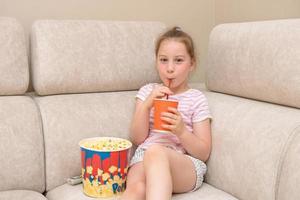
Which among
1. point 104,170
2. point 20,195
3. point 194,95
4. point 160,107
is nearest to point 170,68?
point 194,95

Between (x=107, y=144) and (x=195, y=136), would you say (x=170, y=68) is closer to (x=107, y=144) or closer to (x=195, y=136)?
(x=195, y=136)

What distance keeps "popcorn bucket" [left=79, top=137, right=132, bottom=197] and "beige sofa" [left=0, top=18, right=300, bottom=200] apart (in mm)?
67

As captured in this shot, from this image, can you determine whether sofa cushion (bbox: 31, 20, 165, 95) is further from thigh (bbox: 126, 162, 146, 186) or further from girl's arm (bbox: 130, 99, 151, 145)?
thigh (bbox: 126, 162, 146, 186)

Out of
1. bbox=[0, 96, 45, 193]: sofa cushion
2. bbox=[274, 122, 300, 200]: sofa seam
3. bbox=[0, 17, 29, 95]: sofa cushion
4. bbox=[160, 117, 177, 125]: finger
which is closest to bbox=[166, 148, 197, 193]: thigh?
bbox=[160, 117, 177, 125]: finger

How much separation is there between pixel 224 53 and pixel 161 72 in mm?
286

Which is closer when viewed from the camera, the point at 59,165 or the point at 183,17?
the point at 59,165

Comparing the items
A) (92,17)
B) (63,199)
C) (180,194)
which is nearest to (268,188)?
(180,194)

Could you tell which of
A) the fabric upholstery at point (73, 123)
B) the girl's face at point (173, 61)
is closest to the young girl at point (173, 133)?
the girl's face at point (173, 61)

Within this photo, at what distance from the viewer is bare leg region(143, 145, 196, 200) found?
131cm

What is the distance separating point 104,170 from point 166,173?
24cm

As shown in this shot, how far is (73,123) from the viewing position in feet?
5.57

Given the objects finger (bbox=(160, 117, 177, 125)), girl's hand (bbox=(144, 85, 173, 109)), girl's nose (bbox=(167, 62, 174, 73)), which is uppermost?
girl's nose (bbox=(167, 62, 174, 73))

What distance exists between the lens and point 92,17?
2.06 m

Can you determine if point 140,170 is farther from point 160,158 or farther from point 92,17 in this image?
point 92,17
